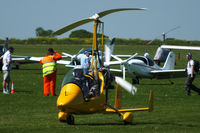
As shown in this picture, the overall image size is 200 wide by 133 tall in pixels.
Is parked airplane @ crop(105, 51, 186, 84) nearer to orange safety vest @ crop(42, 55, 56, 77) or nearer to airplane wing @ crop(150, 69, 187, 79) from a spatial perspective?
airplane wing @ crop(150, 69, 187, 79)

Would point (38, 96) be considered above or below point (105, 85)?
below

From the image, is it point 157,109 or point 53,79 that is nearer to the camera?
point 157,109

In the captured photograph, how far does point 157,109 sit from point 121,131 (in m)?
4.39

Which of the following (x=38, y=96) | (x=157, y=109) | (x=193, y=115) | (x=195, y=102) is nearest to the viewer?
(x=193, y=115)

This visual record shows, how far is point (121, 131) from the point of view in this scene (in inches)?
390

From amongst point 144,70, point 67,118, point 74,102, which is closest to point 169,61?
point 144,70

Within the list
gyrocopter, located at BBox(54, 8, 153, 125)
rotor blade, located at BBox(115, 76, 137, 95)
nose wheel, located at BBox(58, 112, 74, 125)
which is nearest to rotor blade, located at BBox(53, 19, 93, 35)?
gyrocopter, located at BBox(54, 8, 153, 125)

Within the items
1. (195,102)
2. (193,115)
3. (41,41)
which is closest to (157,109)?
(193,115)

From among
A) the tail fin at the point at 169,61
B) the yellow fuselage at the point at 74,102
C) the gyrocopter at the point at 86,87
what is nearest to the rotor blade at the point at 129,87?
the gyrocopter at the point at 86,87

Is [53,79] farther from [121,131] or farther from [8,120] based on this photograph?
[121,131]

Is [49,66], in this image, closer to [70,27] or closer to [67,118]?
[67,118]

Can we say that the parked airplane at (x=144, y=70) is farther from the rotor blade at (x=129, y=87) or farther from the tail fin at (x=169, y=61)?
the rotor blade at (x=129, y=87)

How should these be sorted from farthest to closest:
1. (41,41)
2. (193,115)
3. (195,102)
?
(41,41)
(195,102)
(193,115)

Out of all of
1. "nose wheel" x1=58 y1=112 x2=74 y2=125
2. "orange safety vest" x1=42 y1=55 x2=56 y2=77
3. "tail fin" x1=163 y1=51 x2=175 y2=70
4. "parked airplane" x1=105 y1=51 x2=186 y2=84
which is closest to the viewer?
"nose wheel" x1=58 y1=112 x2=74 y2=125
